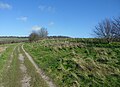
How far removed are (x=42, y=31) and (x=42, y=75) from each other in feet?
412

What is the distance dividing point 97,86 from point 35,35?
10542cm

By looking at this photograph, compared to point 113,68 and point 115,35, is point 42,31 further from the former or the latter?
point 113,68

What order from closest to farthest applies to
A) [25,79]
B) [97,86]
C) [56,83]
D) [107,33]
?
1. [97,86]
2. [56,83]
3. [25,79]
4. [107,33]

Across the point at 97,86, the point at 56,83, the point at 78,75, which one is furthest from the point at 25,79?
the point at 97,86

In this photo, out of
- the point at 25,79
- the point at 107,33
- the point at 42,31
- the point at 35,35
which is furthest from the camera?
the point at 42,31

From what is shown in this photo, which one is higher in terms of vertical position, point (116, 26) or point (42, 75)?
point (116, 26)

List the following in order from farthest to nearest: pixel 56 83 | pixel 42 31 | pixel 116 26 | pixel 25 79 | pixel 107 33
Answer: pixel 42 31, pixel 107 33, pixel 116 26, pixel 25 79, pixel 56 83

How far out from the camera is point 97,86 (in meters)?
12.4

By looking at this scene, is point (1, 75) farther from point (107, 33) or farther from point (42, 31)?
point (42, 31)

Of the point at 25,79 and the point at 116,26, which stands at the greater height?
the point at 116,26

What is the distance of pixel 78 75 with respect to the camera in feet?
49.7

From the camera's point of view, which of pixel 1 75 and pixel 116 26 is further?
pixel 116 26

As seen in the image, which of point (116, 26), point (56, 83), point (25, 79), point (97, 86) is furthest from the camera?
point (116, 26)

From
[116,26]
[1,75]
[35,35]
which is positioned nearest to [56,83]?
[1,75]
